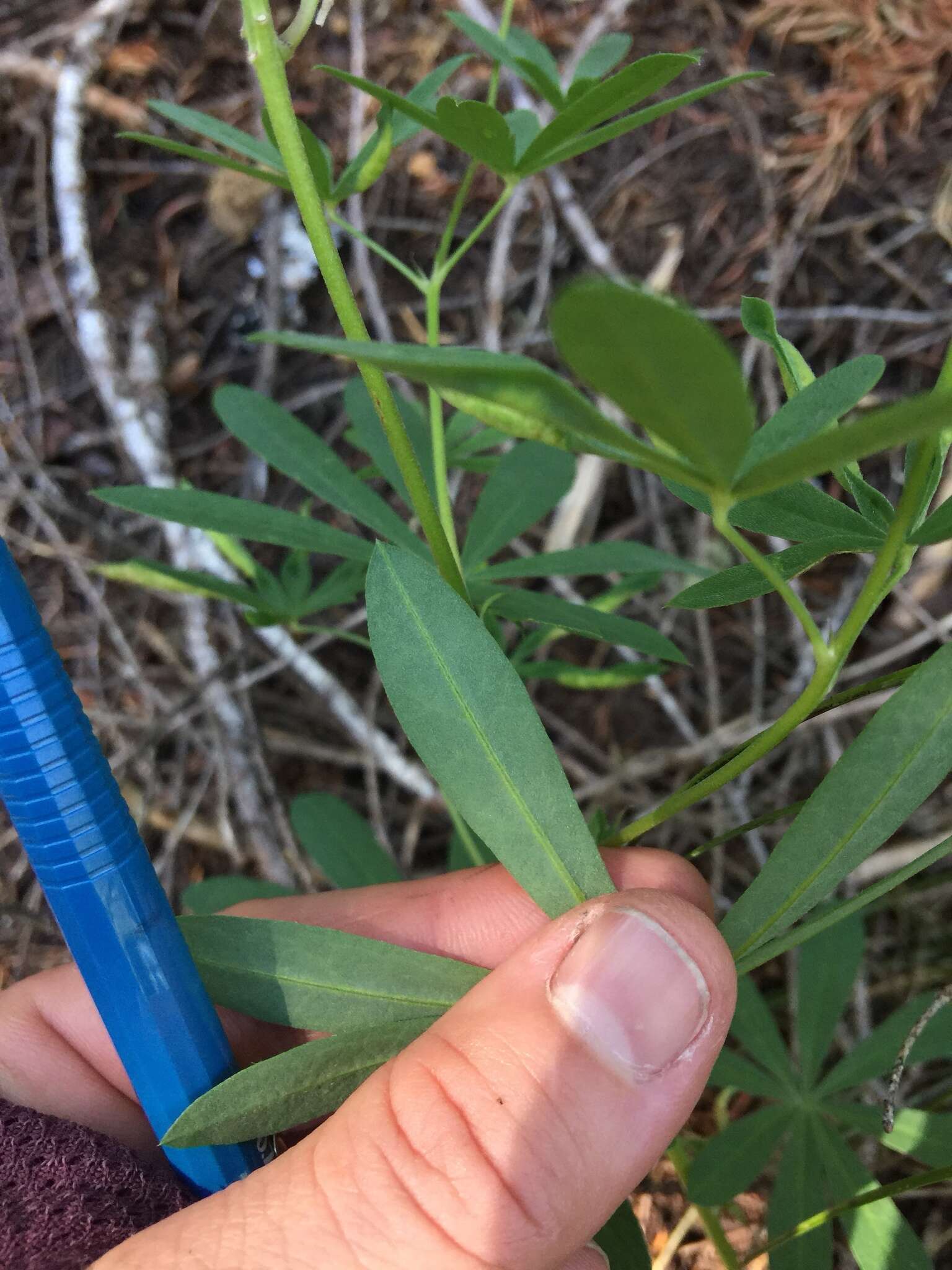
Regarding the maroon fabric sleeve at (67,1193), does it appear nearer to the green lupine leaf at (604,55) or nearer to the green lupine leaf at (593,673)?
the green lupine leaf at (593,673)

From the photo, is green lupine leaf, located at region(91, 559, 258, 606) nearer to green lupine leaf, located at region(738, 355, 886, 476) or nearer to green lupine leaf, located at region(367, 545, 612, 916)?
green lupine leaf, located at region(367, 545, 612, 916)

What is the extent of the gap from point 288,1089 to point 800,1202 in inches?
32.7

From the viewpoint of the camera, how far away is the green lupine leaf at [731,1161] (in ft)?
4.26

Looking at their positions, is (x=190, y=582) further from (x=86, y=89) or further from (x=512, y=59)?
(x=86, y=89)

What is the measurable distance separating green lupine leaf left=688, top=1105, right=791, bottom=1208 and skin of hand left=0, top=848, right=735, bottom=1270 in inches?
18.7

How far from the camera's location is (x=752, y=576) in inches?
34.0

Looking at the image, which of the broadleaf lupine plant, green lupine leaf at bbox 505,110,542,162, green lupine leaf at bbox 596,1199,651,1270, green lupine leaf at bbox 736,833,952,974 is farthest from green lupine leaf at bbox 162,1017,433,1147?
green lupine leaf at bbox 505,110,542,162

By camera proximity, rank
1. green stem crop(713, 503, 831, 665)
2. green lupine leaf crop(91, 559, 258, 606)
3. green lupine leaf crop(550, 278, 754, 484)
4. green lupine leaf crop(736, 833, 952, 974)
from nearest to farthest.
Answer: green lupine leaf crop(550, 278, 754, 484) < green stem crop(713, 503, 831, 665) < green lupine leaf crop(736, 833, 952, 974) < green lupine leaf crop(91, 559, 258, 606)

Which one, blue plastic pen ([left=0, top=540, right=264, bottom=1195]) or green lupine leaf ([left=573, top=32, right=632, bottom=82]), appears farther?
green lupine leaf ([left=573, top=32, right=632, bottom=82])

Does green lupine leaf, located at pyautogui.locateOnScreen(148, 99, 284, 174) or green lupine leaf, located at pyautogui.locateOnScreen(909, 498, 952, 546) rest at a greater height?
green lupine leaf, located at pyautogui.locateOnScreen(148, 99, 284, 174)

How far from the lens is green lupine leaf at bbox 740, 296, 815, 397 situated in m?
0.83

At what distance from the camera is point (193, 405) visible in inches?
91.4

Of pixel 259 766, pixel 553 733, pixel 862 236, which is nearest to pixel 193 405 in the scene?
pixel 259 766

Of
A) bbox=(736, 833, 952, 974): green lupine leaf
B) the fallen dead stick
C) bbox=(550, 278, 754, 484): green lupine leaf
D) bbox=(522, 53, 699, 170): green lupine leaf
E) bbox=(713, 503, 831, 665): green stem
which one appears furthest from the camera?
the fallen dead stick
